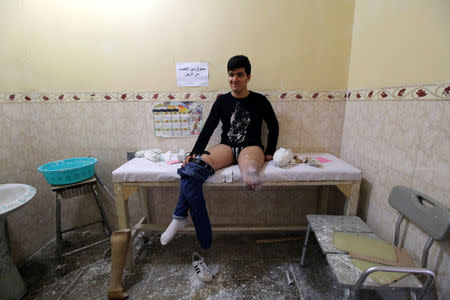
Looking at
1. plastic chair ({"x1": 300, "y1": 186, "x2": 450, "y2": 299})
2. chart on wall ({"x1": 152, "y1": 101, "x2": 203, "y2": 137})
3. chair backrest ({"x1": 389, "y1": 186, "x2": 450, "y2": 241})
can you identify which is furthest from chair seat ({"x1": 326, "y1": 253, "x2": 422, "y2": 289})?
chart on wall ({"x1": 152, "y1": 101, "x2": 203, "y2": 137})

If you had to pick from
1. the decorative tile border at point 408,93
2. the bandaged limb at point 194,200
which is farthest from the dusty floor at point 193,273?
the decorative tile border at point 408,93

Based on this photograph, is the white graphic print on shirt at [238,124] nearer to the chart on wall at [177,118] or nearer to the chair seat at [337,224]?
the chart on wall at [177,118]

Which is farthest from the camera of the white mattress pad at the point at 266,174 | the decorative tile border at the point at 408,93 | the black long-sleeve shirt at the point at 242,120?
the black long-sleeve shirt at the point at 242,120

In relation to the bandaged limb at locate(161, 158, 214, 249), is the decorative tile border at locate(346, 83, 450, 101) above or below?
above

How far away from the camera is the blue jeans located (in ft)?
4.86

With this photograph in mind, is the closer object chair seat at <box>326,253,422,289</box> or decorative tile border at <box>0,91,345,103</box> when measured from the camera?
chair seat at <box>326,253,422,289</box>

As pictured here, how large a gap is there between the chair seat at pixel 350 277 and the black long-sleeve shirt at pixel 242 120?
98 centimetres

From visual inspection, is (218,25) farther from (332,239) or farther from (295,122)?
(332,239)

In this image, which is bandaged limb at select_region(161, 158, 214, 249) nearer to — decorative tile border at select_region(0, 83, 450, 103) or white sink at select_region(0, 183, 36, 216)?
decorative tile border at select_region(0, 83, 450, 103)

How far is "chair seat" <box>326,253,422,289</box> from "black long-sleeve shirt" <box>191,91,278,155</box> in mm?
980

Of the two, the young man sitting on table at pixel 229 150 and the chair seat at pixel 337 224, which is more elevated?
the young man sitting on table at pixel 229 150

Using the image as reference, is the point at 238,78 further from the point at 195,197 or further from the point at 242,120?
the point at 195,197

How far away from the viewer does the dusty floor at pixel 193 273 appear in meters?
1.55

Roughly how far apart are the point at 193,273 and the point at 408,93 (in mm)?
2102
